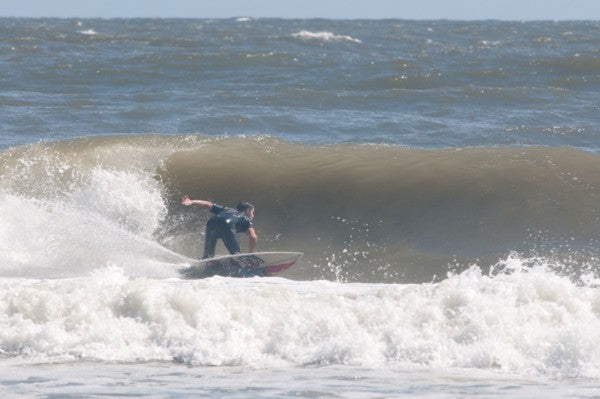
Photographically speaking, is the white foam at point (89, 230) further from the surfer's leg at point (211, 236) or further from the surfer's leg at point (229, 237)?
the surfer's leg at point (229, 237)

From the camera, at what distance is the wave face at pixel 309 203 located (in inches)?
586

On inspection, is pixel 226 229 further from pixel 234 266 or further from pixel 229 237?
pixel 234 266

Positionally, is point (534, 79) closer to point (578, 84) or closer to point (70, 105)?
point (578, 84)

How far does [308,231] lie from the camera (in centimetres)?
1655

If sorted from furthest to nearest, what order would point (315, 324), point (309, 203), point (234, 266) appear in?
point (309, 203) < point (234, 266) < point (315, 324)

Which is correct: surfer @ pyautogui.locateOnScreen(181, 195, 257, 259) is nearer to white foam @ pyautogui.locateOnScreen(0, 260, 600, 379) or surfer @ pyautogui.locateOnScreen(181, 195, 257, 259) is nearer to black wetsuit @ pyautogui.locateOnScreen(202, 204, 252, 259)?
black wetsuit @ pyautogui.locateOnScreen(202, 204, 252, 259)

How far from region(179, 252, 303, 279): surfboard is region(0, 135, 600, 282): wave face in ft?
1.19

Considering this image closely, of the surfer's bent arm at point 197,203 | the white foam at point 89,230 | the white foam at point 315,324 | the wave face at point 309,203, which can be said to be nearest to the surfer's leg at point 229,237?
the surfer's bent arm at point 197,203

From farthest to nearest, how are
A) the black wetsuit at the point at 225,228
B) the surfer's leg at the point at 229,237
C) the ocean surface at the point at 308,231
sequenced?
the black wetsuit at the point at 225,228, the surfer's leg at the point at 229,237, the ocean surface at the point at 308,231

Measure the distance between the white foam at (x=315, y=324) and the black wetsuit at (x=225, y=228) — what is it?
2703 millimetres

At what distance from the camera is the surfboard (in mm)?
13469

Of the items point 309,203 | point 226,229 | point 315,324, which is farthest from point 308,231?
point 315,324

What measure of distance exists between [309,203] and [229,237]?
11.1ft

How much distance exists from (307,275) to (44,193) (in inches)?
187
